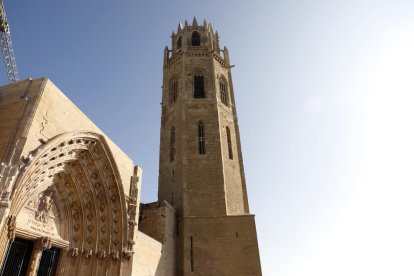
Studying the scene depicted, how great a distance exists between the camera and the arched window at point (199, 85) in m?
20.3

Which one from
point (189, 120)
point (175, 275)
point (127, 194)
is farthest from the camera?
point (189, 120)

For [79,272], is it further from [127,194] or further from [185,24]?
[185,24]

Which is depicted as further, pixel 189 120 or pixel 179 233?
pixel 189 120

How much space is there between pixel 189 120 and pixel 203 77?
4171mm

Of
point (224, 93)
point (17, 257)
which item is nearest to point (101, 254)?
point (17, 257)

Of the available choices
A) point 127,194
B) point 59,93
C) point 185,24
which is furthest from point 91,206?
point 185,24

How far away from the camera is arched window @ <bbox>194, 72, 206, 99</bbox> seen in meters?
20.3

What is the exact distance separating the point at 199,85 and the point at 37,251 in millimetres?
14919

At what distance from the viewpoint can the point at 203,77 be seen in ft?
69.2

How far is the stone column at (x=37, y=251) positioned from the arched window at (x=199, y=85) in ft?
45.0

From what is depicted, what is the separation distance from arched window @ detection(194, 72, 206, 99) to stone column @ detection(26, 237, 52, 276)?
13.7 m

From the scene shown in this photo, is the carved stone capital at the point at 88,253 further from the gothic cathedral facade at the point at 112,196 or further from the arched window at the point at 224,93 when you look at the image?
the arched window at the point at 224,93

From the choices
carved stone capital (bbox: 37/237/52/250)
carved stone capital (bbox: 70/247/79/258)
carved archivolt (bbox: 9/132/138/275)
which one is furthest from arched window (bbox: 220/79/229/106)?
carved stone capital (bbox: 37/237/52/250)

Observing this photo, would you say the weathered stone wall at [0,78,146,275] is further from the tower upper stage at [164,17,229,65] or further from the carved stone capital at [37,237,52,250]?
the tower upper stage at [164,17,229,65]
